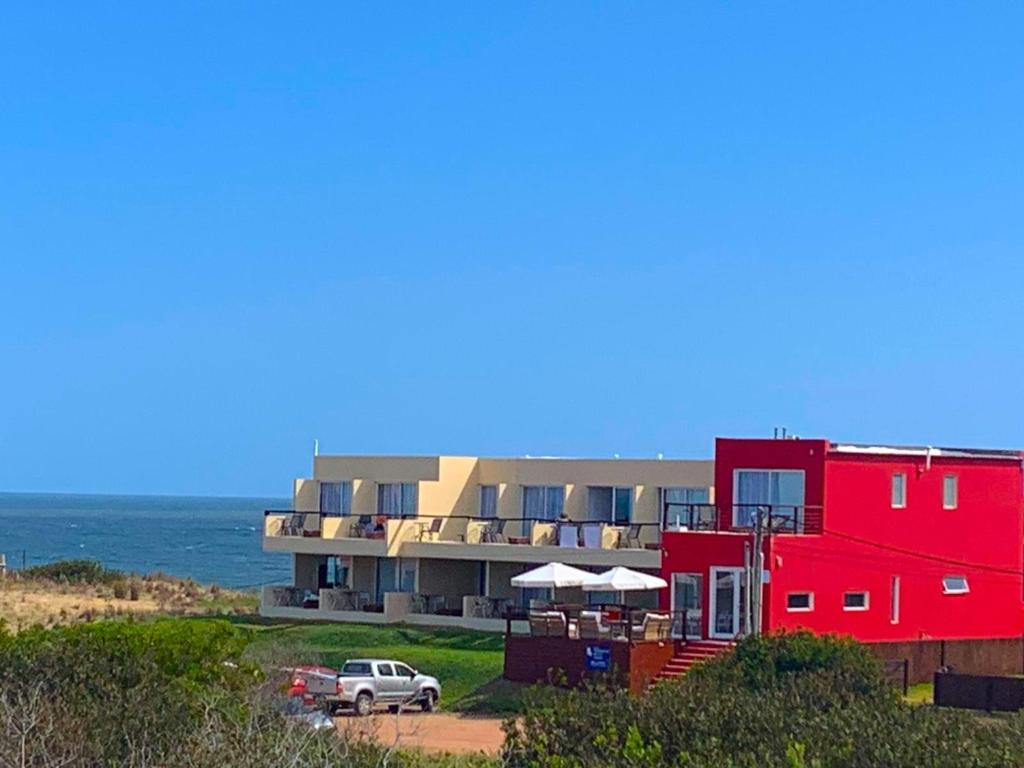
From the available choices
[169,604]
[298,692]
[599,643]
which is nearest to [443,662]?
[599,643]

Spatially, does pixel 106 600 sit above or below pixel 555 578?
below

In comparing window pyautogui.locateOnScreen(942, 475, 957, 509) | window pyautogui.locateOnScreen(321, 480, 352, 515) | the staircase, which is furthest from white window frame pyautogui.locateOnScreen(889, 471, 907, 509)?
window pyautogui.locateOnScreen(321, 480, 352, 515)

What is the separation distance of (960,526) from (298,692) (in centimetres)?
1768

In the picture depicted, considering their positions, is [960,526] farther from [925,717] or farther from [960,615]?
[925,717]

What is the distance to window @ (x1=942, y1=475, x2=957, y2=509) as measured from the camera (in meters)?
44.2

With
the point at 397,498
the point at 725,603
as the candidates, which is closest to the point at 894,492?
the point at 725,603

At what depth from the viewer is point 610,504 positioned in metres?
49.9

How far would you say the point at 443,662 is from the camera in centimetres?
4328

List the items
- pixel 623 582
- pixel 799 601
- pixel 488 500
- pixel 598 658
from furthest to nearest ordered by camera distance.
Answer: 1. pixel 488 500
2. pixel 623 582
3. pixel 799 601
4. pixel 598 658

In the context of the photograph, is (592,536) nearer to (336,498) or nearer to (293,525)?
(336,498)

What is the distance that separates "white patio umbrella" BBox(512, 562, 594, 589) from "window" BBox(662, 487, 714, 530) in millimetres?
2555

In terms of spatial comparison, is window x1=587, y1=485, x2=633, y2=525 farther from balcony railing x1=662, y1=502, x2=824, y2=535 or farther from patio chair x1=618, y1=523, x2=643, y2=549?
balcony railing x1=662, y1=502, x2=824, y2=535

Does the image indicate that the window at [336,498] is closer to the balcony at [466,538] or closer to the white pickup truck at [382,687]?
the balcony at [466,538]

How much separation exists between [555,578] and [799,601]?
5559mm
